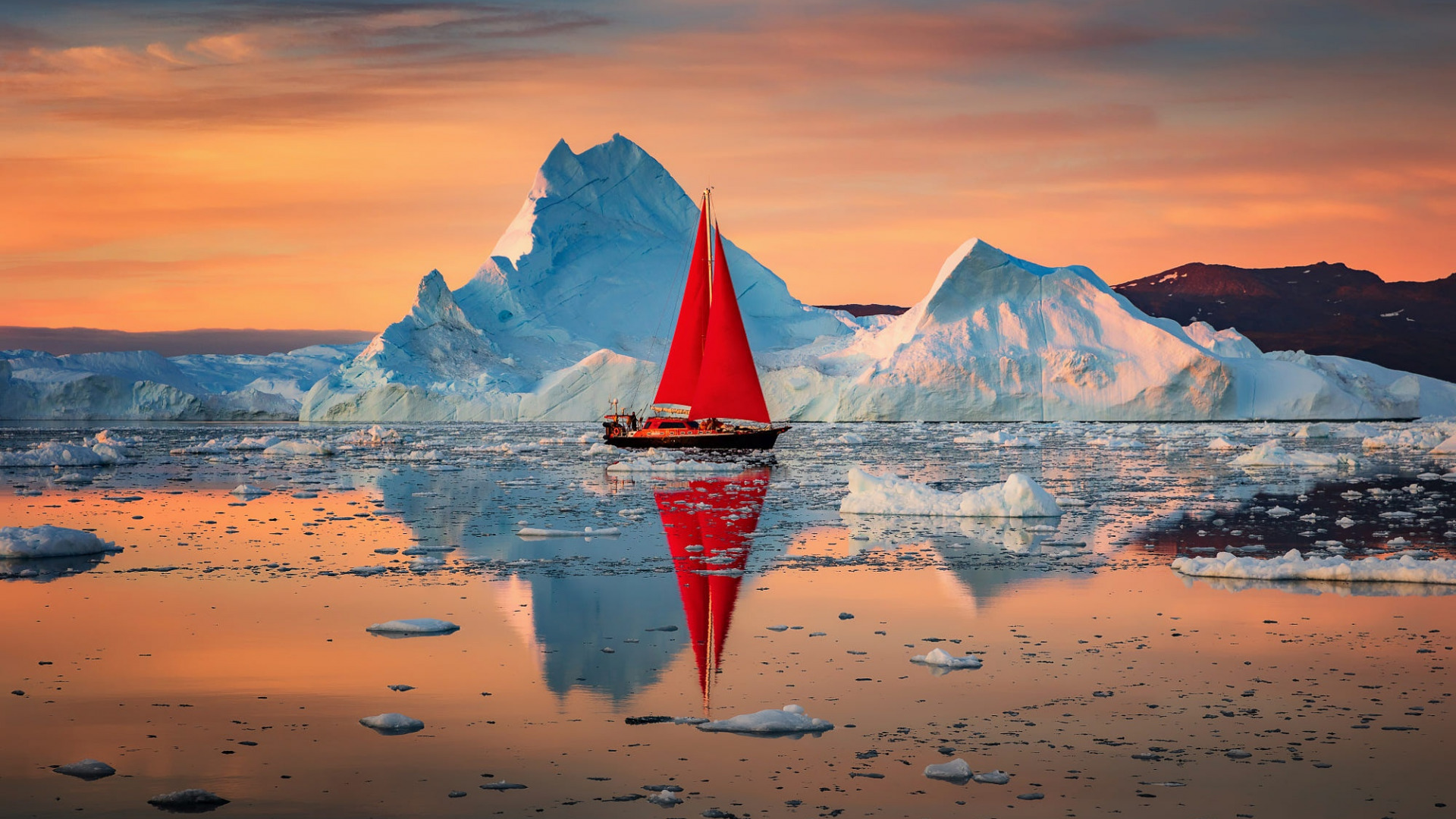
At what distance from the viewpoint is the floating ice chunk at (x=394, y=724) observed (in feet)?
17.4

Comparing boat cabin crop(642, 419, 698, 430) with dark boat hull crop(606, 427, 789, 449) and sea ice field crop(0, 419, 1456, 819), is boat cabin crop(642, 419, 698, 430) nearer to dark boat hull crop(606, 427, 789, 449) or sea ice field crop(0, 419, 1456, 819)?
dark boat hull crop(606, 427, 789, 449)

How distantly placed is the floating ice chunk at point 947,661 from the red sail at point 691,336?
24324mm

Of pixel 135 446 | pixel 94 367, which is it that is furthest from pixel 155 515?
pixel 94 367

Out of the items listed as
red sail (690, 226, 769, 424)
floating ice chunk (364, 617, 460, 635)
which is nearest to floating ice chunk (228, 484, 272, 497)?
floating ice chunk (364, 617, 460, 635)

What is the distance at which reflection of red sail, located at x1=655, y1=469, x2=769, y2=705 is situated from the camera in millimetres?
7371

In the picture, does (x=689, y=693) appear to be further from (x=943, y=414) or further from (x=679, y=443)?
(x=943, y=414)

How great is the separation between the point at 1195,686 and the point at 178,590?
276 inches

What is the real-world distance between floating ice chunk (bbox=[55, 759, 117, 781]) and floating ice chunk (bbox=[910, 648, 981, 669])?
3861 mm

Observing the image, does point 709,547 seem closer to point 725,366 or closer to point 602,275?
point 725,366

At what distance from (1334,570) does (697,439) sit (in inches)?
912

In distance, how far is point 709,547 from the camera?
11.5m

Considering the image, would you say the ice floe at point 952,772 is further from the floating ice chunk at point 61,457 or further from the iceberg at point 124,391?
the iceberg at point 124,391

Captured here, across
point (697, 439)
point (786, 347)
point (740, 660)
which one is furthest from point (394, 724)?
point (786, 347)

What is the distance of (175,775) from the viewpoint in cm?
470
